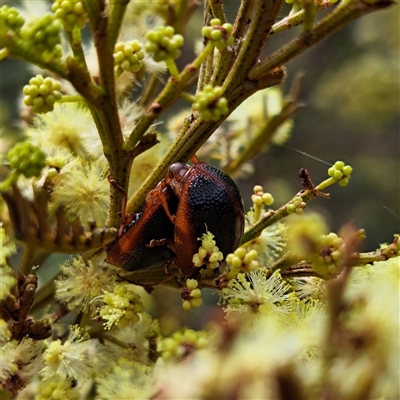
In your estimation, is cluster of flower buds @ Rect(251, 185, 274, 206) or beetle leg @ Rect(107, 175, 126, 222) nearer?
beetle leg @ Rect(107, 175, 126, 222)

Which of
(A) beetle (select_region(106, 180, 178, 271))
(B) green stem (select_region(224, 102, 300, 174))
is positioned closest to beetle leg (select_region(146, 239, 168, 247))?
(A) beetle (select_region(106, 180, 178, 271))

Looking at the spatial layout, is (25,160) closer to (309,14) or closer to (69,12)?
(69,12)

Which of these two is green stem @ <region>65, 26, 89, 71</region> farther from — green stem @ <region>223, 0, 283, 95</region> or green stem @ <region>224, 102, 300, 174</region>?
green stem @ <region>224, 102, 300, 174</region>

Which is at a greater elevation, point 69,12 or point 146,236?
point 69,12

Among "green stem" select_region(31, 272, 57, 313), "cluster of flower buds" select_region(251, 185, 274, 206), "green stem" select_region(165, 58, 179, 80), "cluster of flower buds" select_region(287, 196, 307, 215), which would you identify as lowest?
"green stem" select_region(31, 272, 57, 313)

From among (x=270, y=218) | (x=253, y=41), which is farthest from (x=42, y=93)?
(x=270, y=218)

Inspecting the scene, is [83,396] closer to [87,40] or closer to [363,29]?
[87,40]

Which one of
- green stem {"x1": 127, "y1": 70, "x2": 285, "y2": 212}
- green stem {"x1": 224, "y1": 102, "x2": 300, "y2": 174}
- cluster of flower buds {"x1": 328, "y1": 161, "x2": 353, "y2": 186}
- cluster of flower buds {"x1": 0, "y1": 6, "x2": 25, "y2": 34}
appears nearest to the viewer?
cluster of flower buds {"x1": 0, "y1": 6, "x2": 25, "y2": 34}

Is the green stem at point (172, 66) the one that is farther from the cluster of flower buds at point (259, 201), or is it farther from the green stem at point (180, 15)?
the green stem at point (180, 15)
